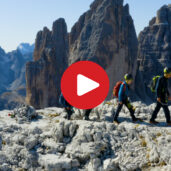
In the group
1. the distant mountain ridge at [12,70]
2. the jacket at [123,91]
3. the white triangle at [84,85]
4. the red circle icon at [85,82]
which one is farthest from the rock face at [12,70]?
the jacket at [123,91]

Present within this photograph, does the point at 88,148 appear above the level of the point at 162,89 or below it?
below

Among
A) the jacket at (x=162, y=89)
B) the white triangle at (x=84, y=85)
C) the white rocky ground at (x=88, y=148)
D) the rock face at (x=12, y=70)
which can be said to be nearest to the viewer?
the white rocky ground at (x=88, y=148)

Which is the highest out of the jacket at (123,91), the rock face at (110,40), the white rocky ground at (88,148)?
the rock face at (110,40)

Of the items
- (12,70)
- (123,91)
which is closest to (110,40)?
(123,91)

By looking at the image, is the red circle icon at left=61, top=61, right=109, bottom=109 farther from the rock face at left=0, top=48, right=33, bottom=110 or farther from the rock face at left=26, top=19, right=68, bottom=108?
the rock face at left=0, top=48, right=33, bottom=110

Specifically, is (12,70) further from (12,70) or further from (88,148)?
(88,148)

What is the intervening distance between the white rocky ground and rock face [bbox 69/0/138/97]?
2614cm

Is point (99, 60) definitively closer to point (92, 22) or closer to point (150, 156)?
point (92, 22)

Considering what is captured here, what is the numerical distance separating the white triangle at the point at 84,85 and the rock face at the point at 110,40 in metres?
25.5

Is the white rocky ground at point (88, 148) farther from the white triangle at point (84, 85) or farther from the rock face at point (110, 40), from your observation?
the rock face at point (110, 40)

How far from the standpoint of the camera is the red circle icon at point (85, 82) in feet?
22.9

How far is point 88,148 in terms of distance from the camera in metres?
5.88

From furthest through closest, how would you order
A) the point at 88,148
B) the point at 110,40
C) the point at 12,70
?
the point at 12,70, the point at 110,40, the point at 88,148

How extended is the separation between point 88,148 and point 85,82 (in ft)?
7.56
